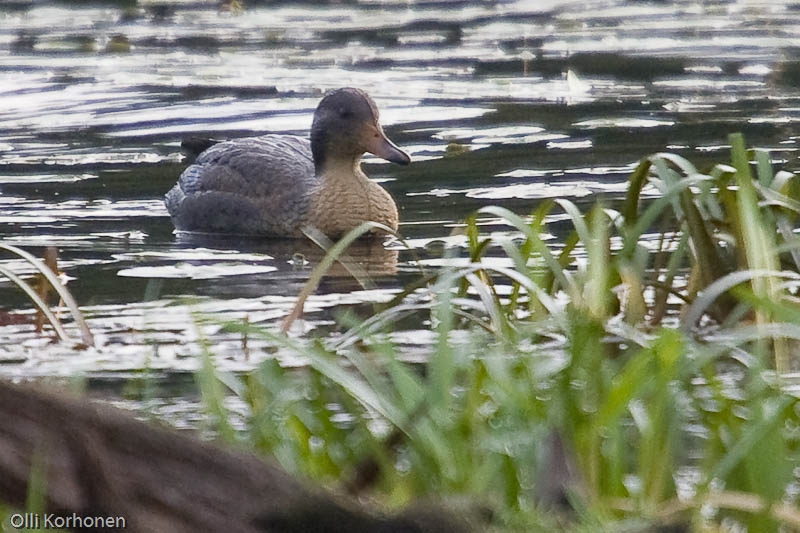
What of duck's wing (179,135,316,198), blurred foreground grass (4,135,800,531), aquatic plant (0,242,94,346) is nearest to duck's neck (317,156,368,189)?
duck's wing (179,135,316,198)

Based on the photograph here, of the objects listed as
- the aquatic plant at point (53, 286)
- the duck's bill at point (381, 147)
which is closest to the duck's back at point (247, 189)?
the duck's bill at point (381, 147)

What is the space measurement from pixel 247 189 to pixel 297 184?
268 millimetres

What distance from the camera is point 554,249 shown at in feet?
24.8

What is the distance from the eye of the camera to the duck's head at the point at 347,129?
372 inches

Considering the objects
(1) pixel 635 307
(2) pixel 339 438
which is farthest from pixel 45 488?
(1) pixel 635 307

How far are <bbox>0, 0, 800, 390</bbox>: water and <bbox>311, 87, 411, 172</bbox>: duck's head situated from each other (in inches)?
14.3

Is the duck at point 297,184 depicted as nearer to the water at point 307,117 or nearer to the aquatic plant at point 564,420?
the water at point 307,117

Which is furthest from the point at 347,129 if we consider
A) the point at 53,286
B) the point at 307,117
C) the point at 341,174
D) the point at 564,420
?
the point at 564,420

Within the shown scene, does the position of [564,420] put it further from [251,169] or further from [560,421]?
[251,169]

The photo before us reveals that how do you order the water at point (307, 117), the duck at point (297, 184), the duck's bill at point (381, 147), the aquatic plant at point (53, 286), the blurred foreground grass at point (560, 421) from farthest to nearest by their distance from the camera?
the duck at point (297, 184) < the duck's bill at point (381, 147) < the water at point (307, 117) < the aquatic plant at point (53, 286) < the blurred foreground grass at point (560, 421)

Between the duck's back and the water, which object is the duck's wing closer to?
the duck's back

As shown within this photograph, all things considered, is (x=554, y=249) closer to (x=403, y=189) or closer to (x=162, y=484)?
(x=403, y=189)

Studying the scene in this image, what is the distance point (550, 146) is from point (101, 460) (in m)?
7.66

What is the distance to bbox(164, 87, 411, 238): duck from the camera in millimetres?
9266
